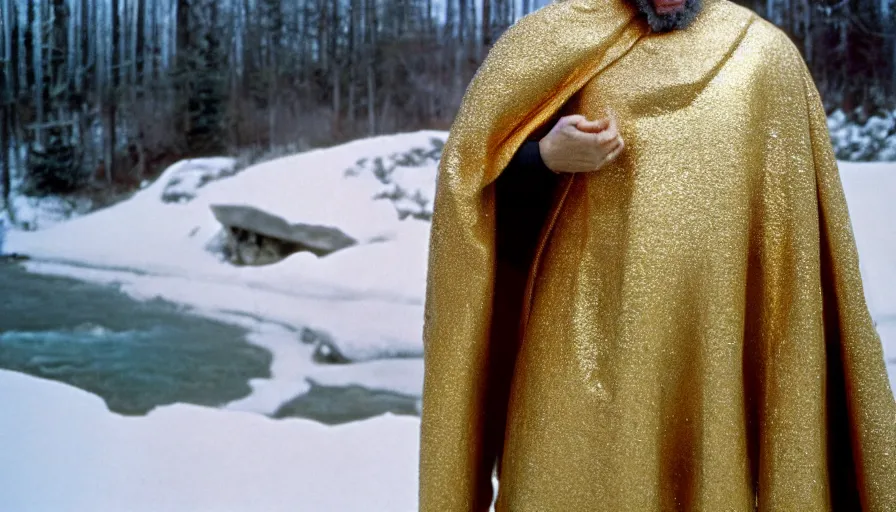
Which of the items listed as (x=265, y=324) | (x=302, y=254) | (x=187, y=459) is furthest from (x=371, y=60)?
(x=187, y=459)

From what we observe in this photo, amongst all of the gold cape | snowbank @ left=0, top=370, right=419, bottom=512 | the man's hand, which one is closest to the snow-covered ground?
snowbank @ left=0, top=370, right=419, bottom=512

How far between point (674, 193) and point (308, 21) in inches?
56.0

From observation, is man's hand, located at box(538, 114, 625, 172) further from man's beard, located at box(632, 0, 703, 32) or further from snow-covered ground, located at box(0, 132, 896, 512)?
snow-covered ground, located at box(0, 132, 896, 512)

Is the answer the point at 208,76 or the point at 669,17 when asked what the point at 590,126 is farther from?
the point at 208,76

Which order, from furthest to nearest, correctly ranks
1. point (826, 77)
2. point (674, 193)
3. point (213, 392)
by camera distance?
point (213, 392)
point (826, 77)
point (674, 193)

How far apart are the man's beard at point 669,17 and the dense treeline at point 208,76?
103 centimetres

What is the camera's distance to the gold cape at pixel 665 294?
0.79 meters

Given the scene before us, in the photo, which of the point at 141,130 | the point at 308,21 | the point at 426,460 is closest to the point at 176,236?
the point at 141,130

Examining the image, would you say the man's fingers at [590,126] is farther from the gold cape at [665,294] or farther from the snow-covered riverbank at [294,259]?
the snow-covered riverbank at [294,259]

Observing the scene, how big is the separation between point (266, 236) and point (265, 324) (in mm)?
262

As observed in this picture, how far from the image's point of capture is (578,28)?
0.85 m

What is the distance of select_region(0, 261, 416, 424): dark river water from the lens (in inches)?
73.7

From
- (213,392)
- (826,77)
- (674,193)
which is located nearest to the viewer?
(674,193)

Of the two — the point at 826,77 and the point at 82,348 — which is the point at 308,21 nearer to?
the point at 82,348
